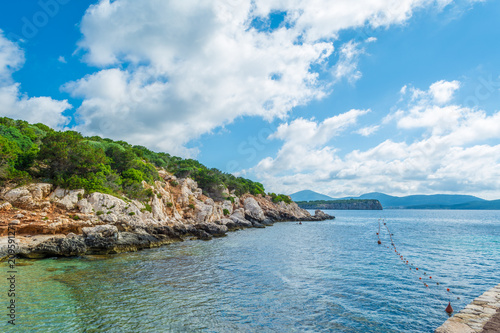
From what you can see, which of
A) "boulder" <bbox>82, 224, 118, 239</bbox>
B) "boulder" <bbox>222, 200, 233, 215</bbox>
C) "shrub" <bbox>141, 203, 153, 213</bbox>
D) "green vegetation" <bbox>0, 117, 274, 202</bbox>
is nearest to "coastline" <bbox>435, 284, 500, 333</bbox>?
"boulder" <bbox>82, 224, 118, 239</bbox>

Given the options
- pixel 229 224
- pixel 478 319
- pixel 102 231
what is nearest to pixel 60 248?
pixel 102 231

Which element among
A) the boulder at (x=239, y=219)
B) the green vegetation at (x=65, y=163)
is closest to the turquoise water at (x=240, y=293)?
the green vegetation at (x=65, y=163)

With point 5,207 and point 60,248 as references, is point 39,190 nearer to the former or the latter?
point 5,207

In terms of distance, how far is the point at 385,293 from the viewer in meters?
17.4

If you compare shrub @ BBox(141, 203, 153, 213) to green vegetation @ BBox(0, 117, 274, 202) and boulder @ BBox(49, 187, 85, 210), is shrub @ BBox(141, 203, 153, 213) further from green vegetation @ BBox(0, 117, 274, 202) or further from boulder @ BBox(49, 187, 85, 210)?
boulder @ BBox(49, 187, 85, 210)

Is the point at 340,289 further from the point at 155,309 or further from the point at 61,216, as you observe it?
the point at 61,216

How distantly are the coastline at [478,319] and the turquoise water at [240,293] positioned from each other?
5.73ft

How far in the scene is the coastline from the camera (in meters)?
10.2

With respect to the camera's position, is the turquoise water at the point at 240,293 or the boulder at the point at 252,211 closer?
the turquoise water at the point at 240,293

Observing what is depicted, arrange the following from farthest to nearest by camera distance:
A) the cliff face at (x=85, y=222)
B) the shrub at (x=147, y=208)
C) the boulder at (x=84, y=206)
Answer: the shrub at (x=147, y=208), the boulder at (x=84, y=206), the cliff face at (x=85, y=222)

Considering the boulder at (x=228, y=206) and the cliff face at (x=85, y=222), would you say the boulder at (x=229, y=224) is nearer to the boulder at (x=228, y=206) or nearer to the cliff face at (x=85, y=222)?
the boulder at (x=228, y=206)

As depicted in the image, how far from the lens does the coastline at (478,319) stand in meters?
10.2

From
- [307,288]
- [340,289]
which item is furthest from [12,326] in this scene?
[340,289]

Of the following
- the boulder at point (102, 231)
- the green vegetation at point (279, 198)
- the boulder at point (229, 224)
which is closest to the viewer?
the boulder at point (102, 231)
